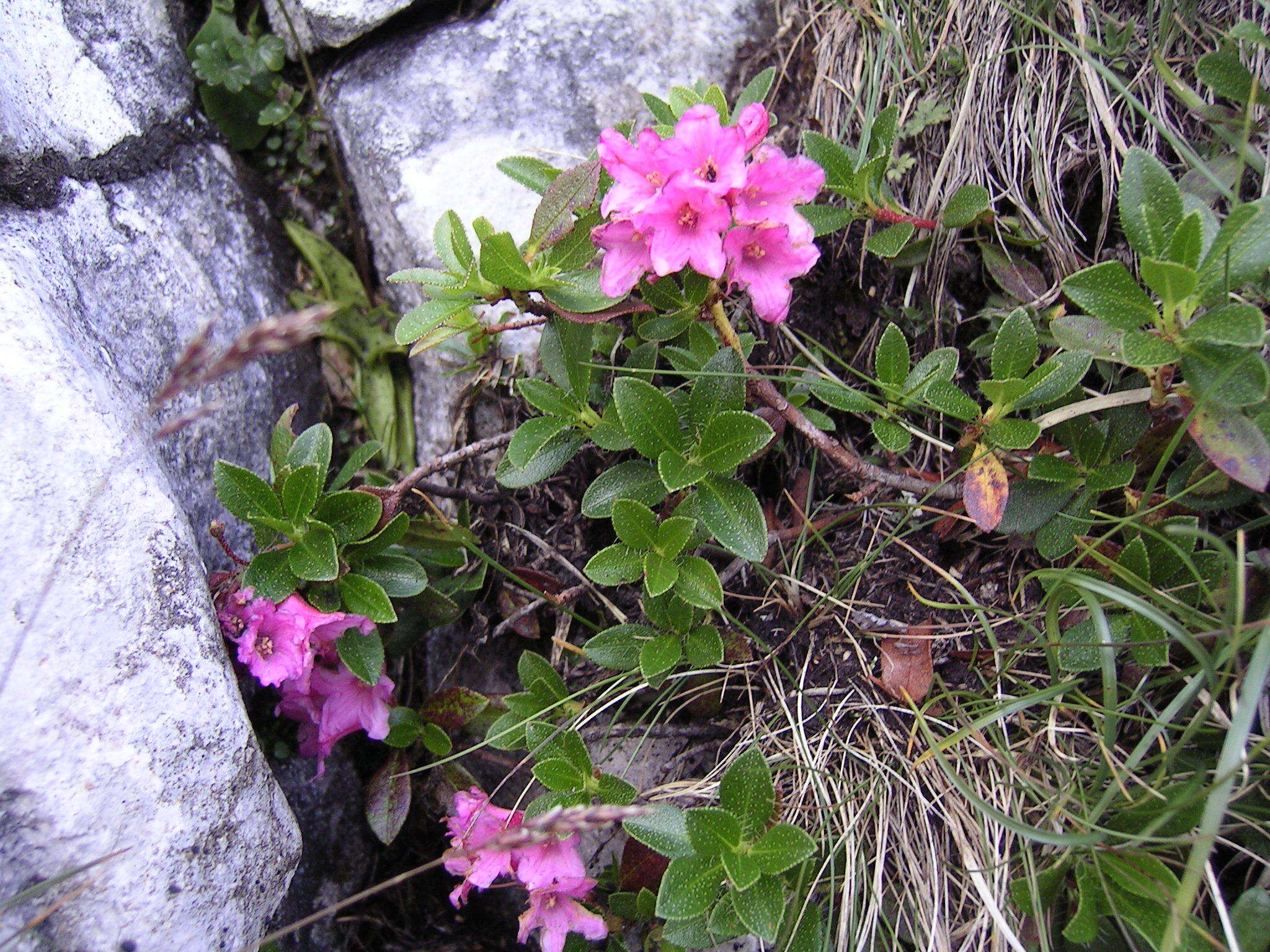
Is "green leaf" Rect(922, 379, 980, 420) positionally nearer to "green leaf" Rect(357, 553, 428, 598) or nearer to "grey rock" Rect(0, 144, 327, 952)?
"green leaf" Rect(357, 553, 428, 598)

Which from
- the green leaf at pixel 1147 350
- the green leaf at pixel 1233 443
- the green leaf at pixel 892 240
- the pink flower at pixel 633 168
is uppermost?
the pink flower at pixel 633 168

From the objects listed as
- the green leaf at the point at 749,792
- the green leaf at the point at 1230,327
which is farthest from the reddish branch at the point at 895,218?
the green leaf at the point at 749,792

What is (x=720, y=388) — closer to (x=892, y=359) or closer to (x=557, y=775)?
(x=892, y=359)

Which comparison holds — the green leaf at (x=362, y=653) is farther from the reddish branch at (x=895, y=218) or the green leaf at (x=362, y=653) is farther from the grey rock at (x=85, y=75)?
the reddish branch at (x=895, y=218)

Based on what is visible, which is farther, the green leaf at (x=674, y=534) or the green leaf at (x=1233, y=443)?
the green leaf at (x=674, y=534)

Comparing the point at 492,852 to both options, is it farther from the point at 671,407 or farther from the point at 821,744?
the point at 671,407

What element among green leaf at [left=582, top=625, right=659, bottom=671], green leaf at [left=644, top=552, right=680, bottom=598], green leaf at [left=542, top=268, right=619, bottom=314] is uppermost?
green leaf at [left=542, top=268, right=619, bottom=314]

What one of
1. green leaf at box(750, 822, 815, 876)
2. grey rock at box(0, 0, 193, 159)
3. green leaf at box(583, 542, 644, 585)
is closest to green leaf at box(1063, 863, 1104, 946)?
green leaf at box(750, 822, 815, 876)
